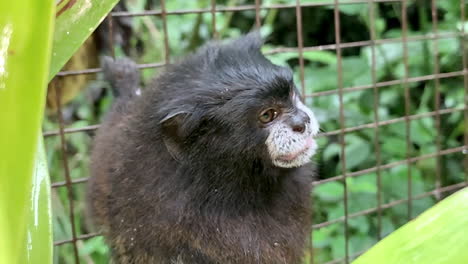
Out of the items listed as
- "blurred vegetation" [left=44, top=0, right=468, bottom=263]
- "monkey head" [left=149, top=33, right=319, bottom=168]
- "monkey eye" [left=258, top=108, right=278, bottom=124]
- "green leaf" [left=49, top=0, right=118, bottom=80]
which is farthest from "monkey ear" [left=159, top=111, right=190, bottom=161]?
"blurred vegetation" [left=44, top=0, right=468, bottom=263]

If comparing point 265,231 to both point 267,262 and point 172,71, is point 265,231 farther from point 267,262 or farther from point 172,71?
point 172,71

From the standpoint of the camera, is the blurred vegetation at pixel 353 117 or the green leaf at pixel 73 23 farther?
the blurred vegetation at pixel 353 117

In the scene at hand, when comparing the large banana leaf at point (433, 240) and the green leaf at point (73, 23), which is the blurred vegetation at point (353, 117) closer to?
the green leaf at point (73, 23)

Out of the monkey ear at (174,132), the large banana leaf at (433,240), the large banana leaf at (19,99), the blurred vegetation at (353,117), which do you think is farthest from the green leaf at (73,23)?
the blurred vegetation at (353,117)

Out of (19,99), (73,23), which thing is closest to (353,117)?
(73,23)

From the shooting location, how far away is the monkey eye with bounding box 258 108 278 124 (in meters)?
1.19

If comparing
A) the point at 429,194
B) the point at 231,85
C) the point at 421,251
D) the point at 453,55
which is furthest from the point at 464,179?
the point at 421,251

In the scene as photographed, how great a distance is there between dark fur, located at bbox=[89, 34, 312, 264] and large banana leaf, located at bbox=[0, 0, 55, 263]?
2.29ft

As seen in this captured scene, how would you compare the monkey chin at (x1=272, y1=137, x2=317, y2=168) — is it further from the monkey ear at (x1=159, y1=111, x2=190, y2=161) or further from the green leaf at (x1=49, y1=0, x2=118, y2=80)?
the green leaf at (x1=49, y1=0, x2=118, y2=80)

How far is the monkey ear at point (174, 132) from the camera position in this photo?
1157 mm

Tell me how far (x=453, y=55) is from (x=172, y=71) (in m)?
1.43

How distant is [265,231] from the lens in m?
1.27

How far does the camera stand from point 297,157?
1.22 meters

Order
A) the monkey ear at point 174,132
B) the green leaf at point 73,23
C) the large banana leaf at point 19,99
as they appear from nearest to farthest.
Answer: the large banana leaf at point 19,99, the green leaf at point 73,23, the monkey ear at point 174,132
